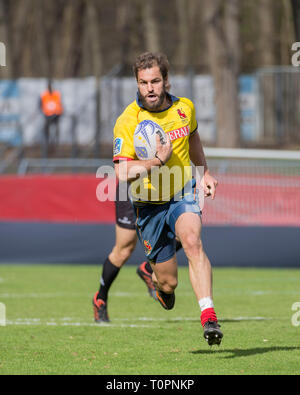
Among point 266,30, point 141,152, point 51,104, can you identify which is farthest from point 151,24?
point 141,152

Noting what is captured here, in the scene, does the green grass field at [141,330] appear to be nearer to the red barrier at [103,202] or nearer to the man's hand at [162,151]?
the man's hand at [162,151]

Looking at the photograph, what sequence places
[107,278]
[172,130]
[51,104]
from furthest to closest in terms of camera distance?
[51,104], [107,278], [172,130]

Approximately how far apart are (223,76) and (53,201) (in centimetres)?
1284

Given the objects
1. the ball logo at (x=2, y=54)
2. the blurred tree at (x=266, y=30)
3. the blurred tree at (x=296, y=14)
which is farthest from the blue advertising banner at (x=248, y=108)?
the ball logo at (x=2, y=54)

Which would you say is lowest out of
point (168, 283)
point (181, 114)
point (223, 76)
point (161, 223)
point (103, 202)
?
point (168, 283)

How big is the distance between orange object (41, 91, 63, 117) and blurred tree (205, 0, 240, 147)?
5054 millimetres

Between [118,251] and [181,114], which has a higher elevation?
[181,114]

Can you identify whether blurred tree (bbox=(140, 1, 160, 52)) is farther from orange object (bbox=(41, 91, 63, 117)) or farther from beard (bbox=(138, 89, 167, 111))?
beard (bbox=(138, 89, 167, 111))

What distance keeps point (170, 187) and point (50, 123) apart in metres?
21.6

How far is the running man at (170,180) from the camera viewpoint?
22.7ft

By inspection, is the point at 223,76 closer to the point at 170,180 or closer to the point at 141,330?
the point at 141,330

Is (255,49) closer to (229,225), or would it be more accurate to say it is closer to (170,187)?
(229,225)

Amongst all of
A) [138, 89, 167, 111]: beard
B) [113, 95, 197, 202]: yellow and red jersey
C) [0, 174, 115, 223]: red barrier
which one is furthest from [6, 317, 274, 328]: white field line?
[0, 174, 115, 223]: red barrier

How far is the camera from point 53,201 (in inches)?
635
